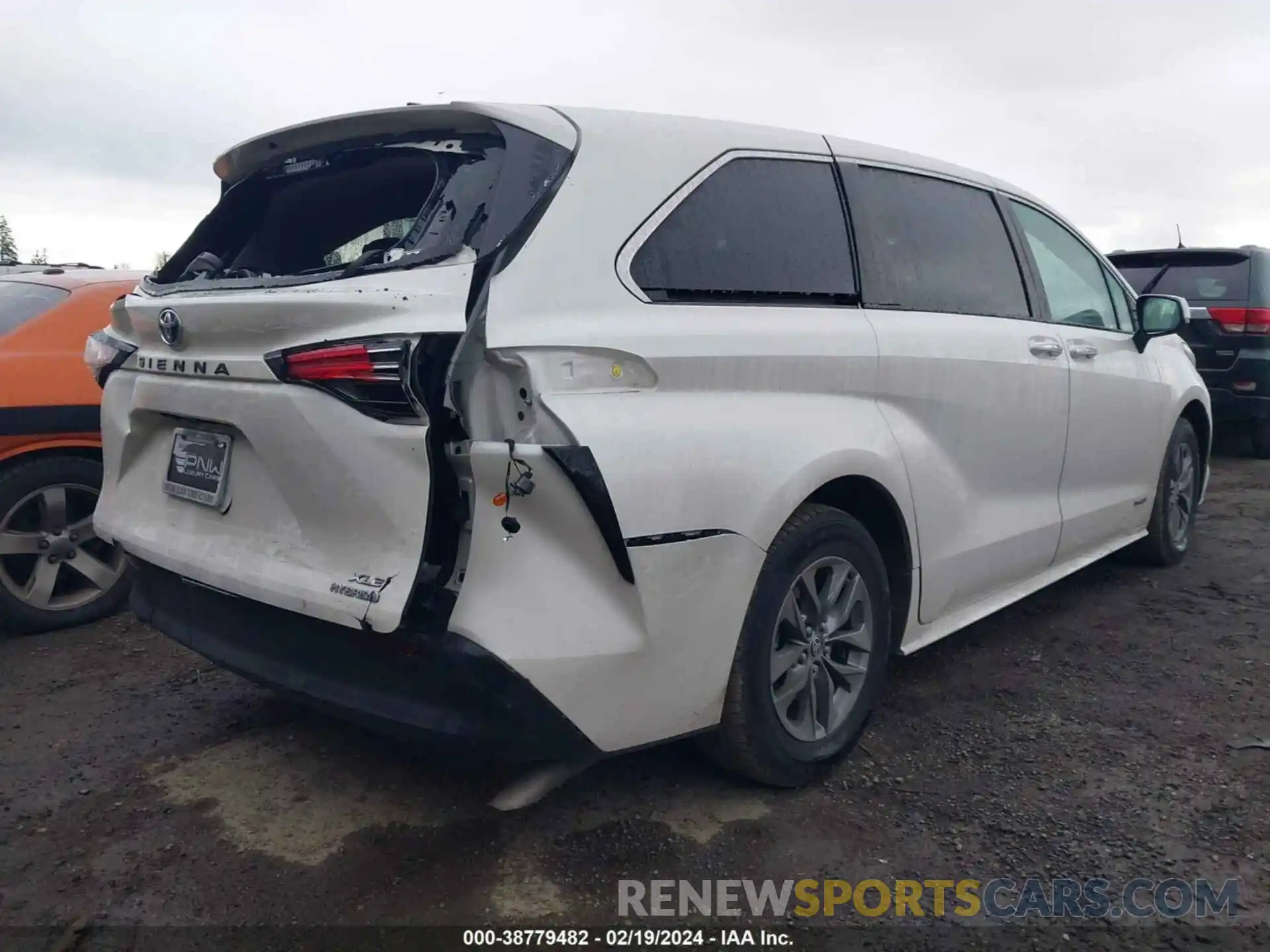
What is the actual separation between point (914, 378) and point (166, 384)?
7.04 feet

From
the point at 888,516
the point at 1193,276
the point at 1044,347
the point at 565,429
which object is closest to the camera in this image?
the point at 565,429

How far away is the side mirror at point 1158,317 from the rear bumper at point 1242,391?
13.6ft

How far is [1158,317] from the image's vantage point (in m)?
4.59

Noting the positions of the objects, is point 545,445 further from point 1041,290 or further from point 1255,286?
point 1255,286

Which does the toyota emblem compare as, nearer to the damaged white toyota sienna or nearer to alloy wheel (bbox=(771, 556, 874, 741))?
the damaged white toyota sienna

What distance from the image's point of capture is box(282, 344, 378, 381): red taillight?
7.09ft

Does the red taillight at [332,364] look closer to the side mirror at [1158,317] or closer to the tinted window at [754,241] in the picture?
the tinted window at [754,241]

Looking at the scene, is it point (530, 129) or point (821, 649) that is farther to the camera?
point (821, 649)

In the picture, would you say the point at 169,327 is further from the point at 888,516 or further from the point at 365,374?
the point at 888,516

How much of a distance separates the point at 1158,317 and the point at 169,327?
4059mm

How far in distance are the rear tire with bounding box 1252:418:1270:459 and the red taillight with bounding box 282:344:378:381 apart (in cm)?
834

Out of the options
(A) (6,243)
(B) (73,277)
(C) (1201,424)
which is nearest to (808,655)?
(C) (1201,424)

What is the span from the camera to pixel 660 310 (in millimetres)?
2469

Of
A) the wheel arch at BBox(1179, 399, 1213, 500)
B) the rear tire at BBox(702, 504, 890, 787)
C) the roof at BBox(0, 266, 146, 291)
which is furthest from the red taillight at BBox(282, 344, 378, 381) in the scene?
the wheel arch at BBox(1179, 399, 1213, 500)
